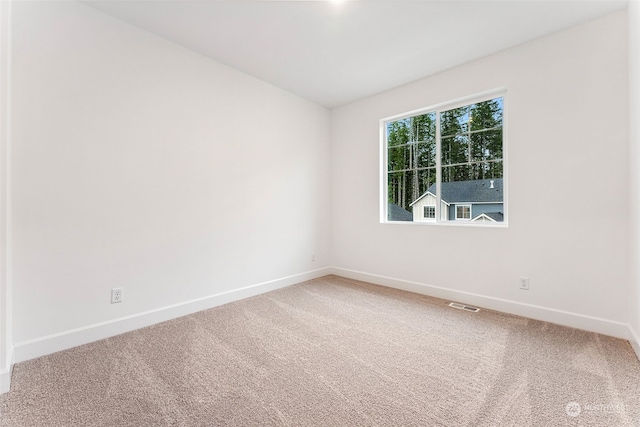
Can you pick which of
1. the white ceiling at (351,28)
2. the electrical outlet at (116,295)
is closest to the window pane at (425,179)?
the white ceiling at (351,28)

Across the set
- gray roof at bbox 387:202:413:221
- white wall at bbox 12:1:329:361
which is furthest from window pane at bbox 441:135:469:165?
white wall at bbox 12:1:329:361

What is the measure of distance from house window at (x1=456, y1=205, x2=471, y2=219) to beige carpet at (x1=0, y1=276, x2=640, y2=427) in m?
1.13

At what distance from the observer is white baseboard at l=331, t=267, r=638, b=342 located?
7.27ft

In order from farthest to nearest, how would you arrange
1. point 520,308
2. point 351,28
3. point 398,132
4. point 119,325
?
point 398,132
point 520,308
point 351,28
point 119,325

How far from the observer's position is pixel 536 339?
2.16 metres

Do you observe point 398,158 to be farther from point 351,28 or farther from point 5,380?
point 5,380

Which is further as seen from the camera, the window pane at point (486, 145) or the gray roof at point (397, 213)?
the gray roof at point (397, 213)

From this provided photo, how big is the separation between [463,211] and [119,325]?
366 centimetres

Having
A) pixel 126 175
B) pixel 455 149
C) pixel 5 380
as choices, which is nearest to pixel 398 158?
pixel 455 149

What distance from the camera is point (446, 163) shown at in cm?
330

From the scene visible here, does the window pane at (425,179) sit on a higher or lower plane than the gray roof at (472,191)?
higher

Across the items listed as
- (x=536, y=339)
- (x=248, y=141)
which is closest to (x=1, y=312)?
(x=248, y=141)

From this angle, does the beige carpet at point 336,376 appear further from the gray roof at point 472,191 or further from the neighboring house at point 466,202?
the gray roof at point 472,191

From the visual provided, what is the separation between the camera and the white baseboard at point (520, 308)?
222 centimetres
